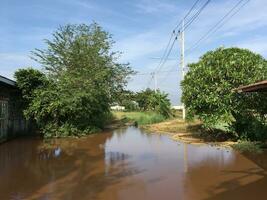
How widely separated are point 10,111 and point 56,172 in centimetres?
1231

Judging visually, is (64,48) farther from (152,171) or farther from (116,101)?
(152,171)

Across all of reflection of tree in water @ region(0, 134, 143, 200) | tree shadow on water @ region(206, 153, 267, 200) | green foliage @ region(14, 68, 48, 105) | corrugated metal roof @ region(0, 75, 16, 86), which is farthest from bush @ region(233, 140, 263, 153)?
green foliage @ region(14, 68, 48, 105)

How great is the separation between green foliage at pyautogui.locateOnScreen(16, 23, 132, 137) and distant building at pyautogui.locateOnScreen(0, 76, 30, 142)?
112cm

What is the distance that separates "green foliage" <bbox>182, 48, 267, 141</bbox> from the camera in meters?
17.8

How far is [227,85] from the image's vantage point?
17.9 meters

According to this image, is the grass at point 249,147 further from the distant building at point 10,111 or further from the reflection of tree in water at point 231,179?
the distant building at point 10,111

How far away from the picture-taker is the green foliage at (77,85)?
23.7 meters

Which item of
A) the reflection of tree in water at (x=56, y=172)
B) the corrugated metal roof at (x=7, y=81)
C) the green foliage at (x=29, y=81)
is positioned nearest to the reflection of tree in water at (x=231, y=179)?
the reflection of tree in water at (x=56, y=172)

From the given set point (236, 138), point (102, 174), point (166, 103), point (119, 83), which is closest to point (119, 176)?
point (102, 174)

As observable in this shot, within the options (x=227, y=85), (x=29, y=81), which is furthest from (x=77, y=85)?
(x=227, y=85)

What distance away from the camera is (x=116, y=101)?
113 feet

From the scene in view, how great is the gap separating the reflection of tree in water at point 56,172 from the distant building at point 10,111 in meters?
3.45

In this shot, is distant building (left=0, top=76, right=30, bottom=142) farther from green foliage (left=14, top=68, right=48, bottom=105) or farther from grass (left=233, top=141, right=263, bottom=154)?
grass (left=233, top=141, right=263, bottom=154)

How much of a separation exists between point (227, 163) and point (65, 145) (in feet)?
31.0
